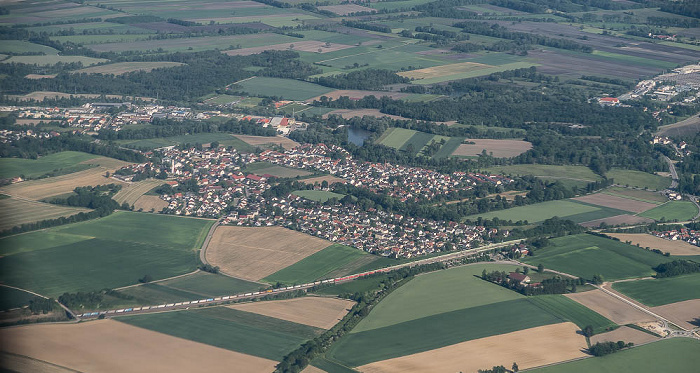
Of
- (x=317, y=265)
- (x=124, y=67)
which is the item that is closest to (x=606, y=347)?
(x=317, y=265)

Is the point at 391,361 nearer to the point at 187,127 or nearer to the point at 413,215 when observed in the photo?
the point at 413,215

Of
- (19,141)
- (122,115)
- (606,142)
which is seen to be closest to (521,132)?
(606,142)

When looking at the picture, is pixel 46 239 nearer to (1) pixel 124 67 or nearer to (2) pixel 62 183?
(2) pixel 62 183

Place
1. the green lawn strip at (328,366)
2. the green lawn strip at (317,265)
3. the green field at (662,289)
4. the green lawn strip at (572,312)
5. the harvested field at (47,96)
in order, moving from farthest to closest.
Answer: the harvested field at (47,96), the green lawn strip at (317,265), the green field at (662,289), the green lawn strip at (572,312), the green lawn strip at (328,366)

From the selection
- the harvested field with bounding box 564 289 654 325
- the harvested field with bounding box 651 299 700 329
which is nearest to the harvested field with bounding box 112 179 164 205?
the harvested field with bounding box 564 289 654 325

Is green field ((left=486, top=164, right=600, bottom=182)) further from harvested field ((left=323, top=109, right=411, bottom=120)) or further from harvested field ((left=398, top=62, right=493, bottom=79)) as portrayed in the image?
harvested field ((left=398, top=62, right=493, bottom=79))

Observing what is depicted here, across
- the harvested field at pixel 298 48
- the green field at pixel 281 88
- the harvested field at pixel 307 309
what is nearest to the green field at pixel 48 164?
the harvested field at pixel 307 309

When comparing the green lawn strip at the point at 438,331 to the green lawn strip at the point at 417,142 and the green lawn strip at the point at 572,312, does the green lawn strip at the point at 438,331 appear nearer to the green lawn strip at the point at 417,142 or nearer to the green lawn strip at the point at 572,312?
the green lawn strip at the point at 572,312

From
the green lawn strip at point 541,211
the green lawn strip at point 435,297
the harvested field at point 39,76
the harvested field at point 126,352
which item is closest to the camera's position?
the harvested field at point 126,352
